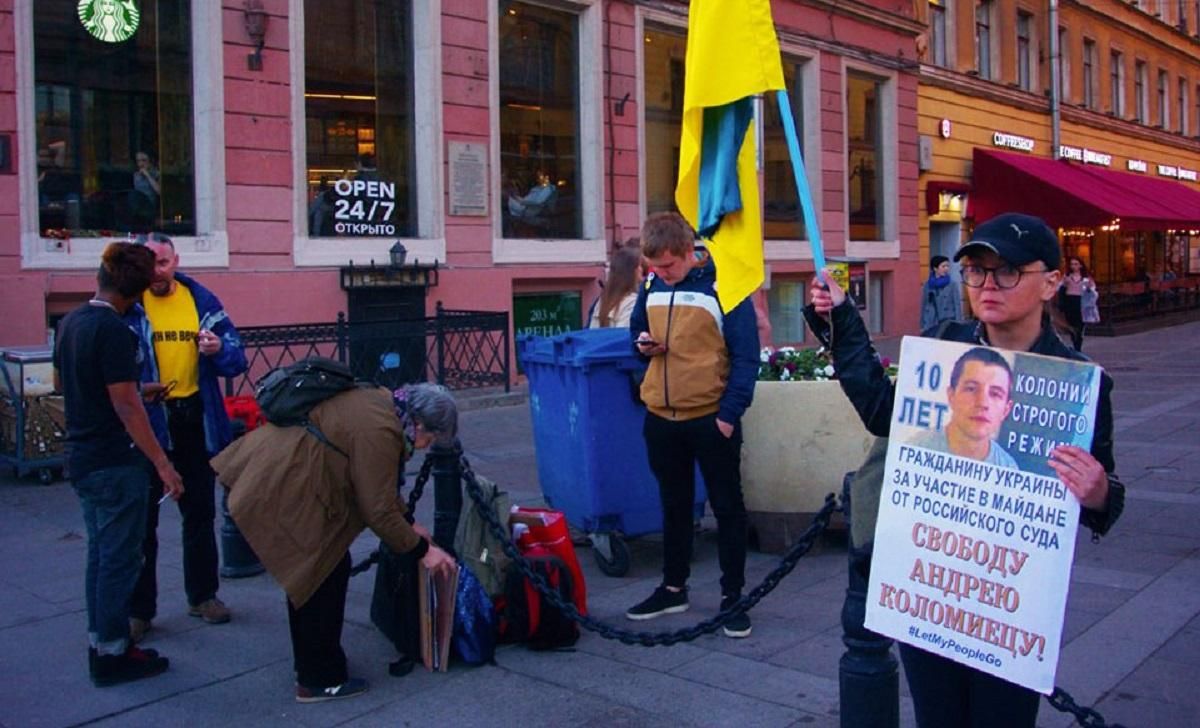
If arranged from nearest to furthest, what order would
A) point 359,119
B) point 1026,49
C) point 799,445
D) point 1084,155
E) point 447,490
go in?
point 447,490 < point 799,445 < point 359,119 < point 1026,49 < point 1084,155

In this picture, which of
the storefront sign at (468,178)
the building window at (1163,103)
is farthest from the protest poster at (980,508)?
the building window at (1163,103)

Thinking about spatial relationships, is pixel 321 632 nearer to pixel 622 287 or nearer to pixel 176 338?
pixel 176 338

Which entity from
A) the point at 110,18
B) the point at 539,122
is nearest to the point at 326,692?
the point at 110,18

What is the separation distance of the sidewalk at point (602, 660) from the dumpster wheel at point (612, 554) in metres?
0.07

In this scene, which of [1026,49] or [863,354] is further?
[1026,49]

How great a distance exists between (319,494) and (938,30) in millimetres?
24317

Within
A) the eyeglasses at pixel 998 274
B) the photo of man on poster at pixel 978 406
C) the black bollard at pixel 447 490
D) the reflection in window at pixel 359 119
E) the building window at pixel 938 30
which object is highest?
the building window at pixel 938 30

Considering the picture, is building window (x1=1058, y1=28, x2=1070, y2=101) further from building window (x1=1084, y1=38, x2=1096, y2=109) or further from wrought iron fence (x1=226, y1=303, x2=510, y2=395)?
wrought iron fence (x1=226, y1=303, x2=510, y2=395)

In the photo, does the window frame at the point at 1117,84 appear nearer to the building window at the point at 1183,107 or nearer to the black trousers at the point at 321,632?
the building window at the point at 1183,107

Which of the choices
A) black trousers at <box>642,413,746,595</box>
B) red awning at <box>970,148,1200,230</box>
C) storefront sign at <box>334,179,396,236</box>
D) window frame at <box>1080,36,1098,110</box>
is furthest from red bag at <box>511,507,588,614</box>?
window frame at <box>1080,36,1098,110</box>

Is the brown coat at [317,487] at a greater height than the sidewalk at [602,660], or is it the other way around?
the brown coat at [317,487]

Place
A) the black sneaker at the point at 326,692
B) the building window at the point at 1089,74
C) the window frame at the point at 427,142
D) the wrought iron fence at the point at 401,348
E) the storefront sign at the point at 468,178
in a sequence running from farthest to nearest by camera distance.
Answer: the building window at the point at 1089,74, the storefront sign at the point at 468,178, the window frame at the point at 427,142, the wrought iron fence at the point at 401,348, the black sneaker at the point at 326,692

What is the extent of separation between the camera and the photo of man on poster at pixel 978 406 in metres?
2.78

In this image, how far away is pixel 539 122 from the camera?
1655cm
